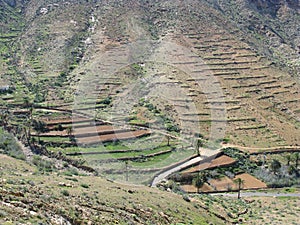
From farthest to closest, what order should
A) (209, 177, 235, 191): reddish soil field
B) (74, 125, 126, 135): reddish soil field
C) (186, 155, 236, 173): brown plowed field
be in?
(74, 125, 126, 135): reddish soil field
(186, 155, 236, 173): brown plowed field
(209, 177, 235, 191): reddish soil field

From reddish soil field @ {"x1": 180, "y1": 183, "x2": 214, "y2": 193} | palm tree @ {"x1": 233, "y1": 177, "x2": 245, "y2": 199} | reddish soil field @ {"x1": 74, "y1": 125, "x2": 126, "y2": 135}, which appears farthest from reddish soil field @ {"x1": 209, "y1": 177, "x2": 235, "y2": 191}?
reddish soil field @ {"x1": 74, "y1": 125, "x2": 126, "y2": 135}

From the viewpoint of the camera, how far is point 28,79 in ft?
230

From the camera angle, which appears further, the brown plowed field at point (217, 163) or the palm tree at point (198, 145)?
the palm tree at point (198, 145)

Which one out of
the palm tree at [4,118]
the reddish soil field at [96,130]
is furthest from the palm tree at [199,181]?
the palm tree at [4,118]

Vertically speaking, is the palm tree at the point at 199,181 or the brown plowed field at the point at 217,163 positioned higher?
the brown plowed field at the point at 217,163

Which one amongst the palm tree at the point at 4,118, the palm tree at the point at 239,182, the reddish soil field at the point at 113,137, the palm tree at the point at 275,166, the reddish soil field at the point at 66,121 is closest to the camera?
the palm tree at the point at 239,182

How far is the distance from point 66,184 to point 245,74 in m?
53.8

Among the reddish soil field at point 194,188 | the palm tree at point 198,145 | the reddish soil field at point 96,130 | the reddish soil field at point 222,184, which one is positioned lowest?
the reddish soil field at point 194,188

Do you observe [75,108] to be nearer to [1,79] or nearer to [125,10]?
[1,79]

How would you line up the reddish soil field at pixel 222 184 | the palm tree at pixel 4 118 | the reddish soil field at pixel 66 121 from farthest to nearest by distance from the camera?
the palm tree at pixel 4 118
the reddish soil field at pixel 66 121
the reddish soil field at pixel 222 184

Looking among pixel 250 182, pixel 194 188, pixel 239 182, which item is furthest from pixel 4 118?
pixel 250 182

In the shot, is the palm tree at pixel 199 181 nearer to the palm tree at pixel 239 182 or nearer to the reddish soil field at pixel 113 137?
the palm tree at pixel 239 182

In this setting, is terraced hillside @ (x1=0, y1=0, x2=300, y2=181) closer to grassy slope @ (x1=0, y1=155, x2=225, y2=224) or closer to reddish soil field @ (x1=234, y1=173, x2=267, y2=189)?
reddish soil field @ (x1=234, y1=173, x2=267, y2=189)

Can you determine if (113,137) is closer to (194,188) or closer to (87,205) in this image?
(194,188)
